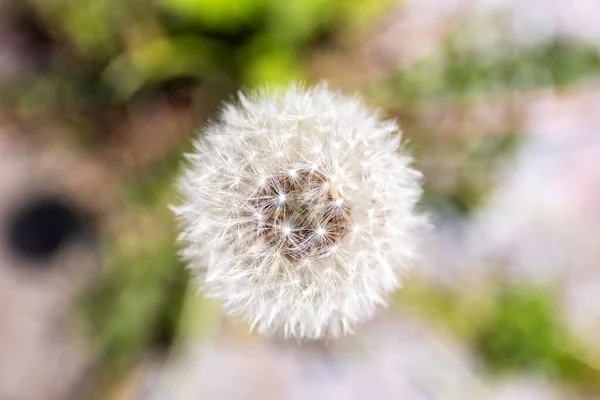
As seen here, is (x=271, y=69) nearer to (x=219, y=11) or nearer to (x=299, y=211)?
(x=219, y=11)

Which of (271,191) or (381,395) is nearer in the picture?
(271,191)

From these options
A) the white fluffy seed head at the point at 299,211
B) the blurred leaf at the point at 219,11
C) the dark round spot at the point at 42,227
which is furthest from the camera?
the dark round spot at the point at 42,227

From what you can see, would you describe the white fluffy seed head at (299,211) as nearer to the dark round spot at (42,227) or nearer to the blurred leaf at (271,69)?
the blurred leaf at (271,69)

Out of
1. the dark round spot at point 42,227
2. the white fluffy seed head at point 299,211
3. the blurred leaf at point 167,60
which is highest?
the blurred leaf at point 167,60

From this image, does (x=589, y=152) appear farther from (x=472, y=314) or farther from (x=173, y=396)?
(x=173, y=396)

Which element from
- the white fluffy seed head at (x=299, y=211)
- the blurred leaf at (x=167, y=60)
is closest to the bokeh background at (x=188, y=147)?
the blurred leaf at (x=167, y=60)

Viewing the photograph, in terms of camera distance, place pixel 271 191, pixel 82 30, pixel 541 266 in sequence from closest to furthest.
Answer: pixel 271 191 < pixel 82 30 < pixel 541 266


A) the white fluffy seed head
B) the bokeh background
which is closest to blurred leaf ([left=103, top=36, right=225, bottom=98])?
the bokeh background

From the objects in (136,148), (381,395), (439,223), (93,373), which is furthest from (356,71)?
(93,373)

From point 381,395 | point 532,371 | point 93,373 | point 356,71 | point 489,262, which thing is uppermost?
point 356,71
